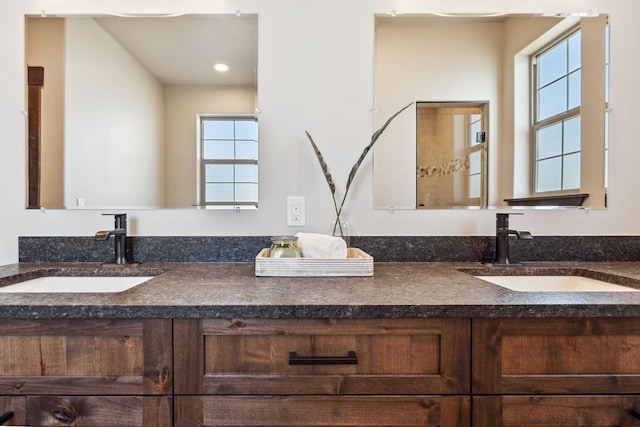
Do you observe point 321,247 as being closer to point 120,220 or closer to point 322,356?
point 322,356

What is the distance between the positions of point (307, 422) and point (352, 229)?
0.70 m

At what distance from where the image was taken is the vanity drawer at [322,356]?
2.43ft

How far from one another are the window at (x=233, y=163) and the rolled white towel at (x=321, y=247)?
0.29 m

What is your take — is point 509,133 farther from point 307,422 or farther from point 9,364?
point 9,364

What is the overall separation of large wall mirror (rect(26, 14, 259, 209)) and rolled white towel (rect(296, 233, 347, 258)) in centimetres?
30

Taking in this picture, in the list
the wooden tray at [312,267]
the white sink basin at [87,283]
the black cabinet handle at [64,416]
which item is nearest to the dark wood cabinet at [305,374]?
the black cabinet handle at [64,416]

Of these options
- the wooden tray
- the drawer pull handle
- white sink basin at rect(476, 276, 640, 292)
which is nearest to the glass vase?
the wooden tray

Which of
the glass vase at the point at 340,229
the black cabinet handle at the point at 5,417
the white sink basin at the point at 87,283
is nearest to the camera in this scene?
the black cabinet handle at the point at 5,417

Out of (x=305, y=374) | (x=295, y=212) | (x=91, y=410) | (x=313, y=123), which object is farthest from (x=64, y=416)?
(x=313, y=123)

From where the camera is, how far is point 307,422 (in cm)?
74

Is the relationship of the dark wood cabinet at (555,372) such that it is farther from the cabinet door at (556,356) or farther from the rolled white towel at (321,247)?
the rolled white towel at (321,247)

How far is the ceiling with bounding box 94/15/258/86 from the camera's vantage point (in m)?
1.30

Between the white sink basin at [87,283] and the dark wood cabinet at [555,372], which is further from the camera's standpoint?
the white sink basin at [87,283]

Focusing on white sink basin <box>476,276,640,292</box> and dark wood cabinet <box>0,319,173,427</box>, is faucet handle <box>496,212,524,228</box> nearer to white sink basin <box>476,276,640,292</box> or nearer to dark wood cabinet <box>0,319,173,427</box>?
white sink basin <box>476,276,640,292</box>
